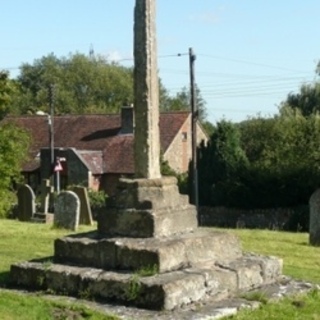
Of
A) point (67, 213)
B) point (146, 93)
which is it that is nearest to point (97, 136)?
point (67, 213)

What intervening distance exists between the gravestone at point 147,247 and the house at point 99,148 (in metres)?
33.1

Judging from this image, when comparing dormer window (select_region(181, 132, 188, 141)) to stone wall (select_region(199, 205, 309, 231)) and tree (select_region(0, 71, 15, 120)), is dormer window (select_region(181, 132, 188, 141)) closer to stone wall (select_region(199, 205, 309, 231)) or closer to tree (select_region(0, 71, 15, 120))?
stone wall (select_region(199, 205, 309, 231))

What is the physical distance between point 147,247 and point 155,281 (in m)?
0.57

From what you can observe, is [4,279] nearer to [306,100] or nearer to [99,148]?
[99,148]

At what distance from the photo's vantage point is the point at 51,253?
518 inches

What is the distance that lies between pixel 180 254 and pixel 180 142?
128ft

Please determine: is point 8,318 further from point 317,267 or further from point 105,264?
point 317,267

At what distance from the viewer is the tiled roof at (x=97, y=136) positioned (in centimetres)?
4594

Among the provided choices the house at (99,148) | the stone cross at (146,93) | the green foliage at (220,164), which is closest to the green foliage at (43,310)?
the stone cross at (146,93)

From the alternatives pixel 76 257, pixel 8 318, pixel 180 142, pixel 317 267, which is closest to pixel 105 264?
pixel 76 257

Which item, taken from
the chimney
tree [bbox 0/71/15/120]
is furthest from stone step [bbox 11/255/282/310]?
the chimney

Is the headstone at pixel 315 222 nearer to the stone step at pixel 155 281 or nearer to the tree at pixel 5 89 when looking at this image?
the stone step at pixel 155 281

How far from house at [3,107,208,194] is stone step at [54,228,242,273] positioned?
1303 inches

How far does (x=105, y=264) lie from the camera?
9234 millimetres
